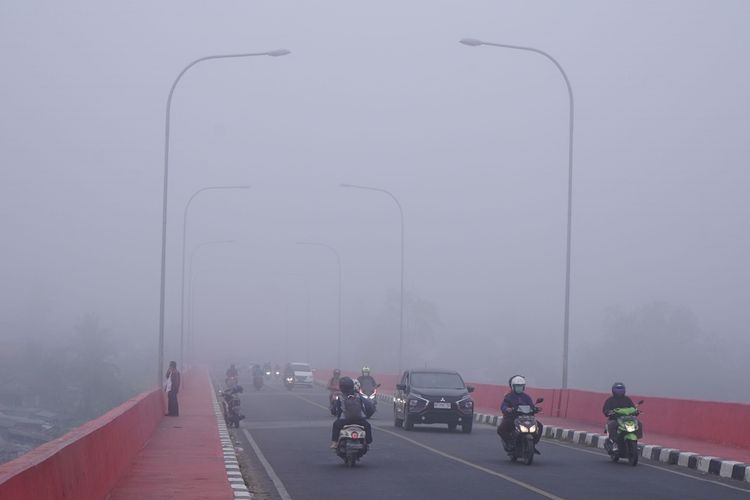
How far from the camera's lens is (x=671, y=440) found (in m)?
24.1

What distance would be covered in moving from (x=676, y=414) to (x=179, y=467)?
11.8m

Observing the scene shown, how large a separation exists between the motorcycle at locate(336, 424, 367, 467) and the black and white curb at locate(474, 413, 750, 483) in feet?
17.9

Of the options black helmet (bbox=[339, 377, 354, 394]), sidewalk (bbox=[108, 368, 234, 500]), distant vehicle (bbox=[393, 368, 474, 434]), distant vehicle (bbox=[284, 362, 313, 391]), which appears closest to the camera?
sidewalk (bbox=[108, 368, 234, 500])

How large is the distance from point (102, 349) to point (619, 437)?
74966 millimetres

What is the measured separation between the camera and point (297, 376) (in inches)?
2815

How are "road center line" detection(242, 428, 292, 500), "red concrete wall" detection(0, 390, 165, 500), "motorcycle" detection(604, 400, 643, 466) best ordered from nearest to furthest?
"red concrete wall" detection(0, 390, 165, 500) → "road center line" detection(242, 428, 292, 500) → "motorcycle" detection(604, 400, 643, 466)

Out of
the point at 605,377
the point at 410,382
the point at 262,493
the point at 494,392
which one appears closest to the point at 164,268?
the point at 410,382

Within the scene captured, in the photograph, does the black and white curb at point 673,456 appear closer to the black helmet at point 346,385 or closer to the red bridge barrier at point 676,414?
the red bridge barrier at point 676,414

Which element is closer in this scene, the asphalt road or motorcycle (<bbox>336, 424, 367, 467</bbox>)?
the asphalt road

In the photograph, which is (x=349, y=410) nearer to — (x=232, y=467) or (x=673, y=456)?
(x=232, y=467)

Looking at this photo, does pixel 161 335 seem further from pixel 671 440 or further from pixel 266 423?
pixel 671 440

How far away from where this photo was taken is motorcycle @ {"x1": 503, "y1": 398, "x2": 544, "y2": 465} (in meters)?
19.7

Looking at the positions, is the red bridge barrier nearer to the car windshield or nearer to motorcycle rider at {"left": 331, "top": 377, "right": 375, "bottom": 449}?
the car windshield

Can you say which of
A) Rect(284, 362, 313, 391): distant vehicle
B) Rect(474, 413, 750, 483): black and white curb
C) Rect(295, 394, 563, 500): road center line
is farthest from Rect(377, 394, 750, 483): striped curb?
Rect(284, 362, 313, 391): distant vehicle
